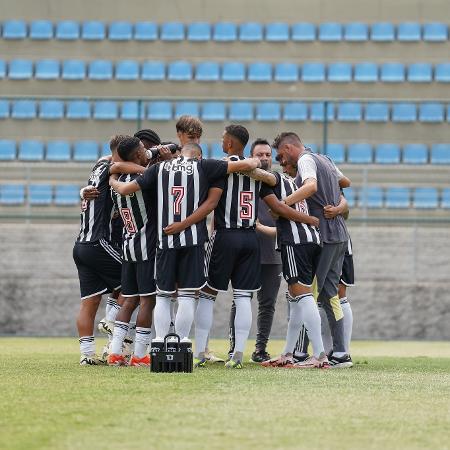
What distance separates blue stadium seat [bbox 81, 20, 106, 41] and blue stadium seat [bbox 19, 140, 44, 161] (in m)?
2.89

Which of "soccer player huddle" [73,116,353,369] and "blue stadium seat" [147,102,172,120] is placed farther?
"blue stadium seat" [147,102,172,120]

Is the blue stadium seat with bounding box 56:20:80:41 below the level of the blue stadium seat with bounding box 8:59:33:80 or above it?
above

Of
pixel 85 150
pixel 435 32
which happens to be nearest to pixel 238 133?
pixel 85 150

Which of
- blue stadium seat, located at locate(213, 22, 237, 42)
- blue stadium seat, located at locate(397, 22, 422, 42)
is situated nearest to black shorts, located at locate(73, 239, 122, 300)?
blue stadium seat, located at locate(213, 22, 237, 42)

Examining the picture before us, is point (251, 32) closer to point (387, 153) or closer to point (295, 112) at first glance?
point (387, 153)

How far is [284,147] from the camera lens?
764cm

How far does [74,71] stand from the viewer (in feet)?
64.1

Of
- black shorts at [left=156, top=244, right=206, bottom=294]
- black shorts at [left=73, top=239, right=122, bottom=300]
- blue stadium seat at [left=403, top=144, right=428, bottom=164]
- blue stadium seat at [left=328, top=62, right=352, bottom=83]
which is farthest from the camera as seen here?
blue stadium seat at [left=328, top=62, right=352, bottom=83]

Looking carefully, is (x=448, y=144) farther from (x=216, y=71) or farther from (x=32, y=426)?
(x=32, y=426)

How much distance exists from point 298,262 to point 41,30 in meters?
13.9

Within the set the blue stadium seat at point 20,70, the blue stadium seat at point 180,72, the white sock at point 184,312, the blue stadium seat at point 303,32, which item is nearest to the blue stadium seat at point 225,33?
the blue stadium seat at point 180,72

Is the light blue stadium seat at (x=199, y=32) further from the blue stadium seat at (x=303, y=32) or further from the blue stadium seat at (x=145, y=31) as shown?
the blue stadium seat at (x=303, y=32)

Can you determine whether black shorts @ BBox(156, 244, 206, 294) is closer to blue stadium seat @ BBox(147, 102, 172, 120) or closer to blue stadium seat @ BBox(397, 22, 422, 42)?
blue stadium seat @ BBox(147, 102, 172, 120)

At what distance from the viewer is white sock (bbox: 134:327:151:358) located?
281 inches
